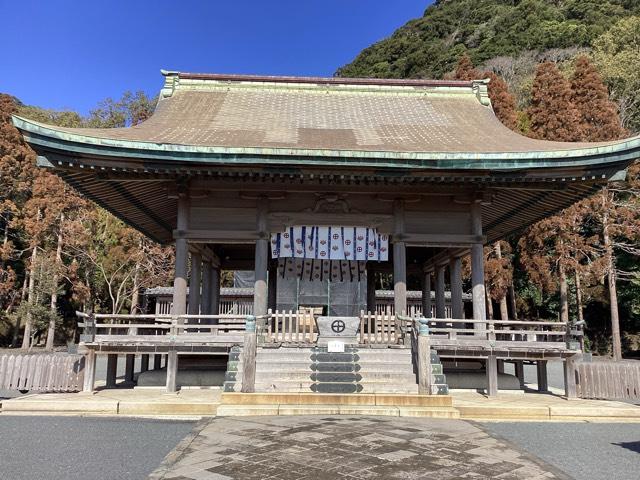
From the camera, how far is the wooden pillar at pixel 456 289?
14859mm

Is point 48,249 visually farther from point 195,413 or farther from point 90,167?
point 195,413

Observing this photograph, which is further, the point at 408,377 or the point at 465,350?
the point at 465,350

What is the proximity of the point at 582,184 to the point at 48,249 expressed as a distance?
3059 centimetres

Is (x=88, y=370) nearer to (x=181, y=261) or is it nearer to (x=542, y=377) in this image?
(x=181, y=261)

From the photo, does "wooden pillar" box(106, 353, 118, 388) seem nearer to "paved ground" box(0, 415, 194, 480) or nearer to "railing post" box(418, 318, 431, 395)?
"paved ground" box(0, 415, 194, 480)

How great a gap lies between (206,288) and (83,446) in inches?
396

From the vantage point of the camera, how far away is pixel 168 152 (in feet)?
34.8

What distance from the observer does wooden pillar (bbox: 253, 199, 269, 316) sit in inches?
464

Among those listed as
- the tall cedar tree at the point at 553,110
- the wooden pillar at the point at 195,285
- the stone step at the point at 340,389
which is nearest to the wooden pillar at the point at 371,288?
the wooden pillar at the point at 195,285

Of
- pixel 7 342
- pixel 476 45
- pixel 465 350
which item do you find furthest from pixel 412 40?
pixel 465 350

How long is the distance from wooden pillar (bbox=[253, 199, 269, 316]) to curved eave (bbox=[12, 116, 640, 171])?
1.78 meters

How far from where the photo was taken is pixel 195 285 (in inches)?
619

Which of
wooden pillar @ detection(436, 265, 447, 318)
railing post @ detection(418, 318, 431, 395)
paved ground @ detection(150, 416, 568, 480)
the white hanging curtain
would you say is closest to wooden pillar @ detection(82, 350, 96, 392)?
paved ground @ detection(150, 416, 568, 480)

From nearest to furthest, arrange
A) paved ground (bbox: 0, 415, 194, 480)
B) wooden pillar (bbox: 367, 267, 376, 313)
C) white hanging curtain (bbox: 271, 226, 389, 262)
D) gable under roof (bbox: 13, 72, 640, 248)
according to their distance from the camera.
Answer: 1. paved ground (bbox: 0, 415, 194, 480)
2. gable under roof (bbox: 13, 72, 640, 248)
3. white hanging curtain (bbox: 271, 226, 389, 262)
4. wooden pillar (bbox: 367, 267, 376, 313)
